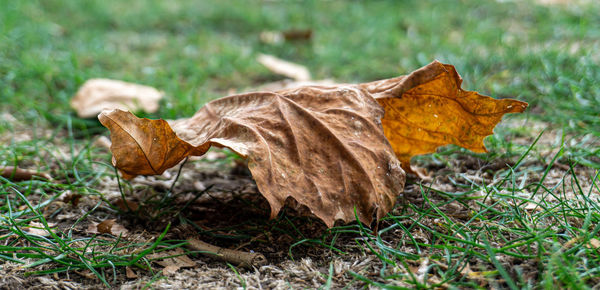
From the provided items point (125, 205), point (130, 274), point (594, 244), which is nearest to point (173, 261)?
point (130, 274)

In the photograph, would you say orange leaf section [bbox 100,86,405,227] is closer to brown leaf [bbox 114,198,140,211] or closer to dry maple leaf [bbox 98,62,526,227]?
dry maple leaf [bbox 98,62,526,227]

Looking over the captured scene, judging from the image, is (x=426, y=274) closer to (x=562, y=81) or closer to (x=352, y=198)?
(x=352, y=198)

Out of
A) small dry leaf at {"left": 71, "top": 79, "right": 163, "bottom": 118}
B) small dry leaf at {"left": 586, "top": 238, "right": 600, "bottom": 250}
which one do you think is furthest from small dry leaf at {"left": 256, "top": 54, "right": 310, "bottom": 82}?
small dry leaf at {"left": 586, "top": 238, "right": 600, "bottom": 250}

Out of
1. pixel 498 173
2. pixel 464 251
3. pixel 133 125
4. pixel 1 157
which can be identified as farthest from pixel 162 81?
pixel 464 251

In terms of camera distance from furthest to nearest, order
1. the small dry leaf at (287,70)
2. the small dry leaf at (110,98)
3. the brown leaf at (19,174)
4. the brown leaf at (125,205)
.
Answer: the small dry leaf at (287,70) < the small dry leaf at (110,98) < the brown leaf at (19,174) < the brown leaf at (125,205)

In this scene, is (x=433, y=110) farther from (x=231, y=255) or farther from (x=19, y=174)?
(x=19, y=174)

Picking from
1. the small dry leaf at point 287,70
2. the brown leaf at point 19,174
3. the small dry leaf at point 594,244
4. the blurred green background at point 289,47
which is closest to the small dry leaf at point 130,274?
the brown leaf at point 19,174

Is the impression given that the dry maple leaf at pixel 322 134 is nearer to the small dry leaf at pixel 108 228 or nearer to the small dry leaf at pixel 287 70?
the small dry leaf at pixel 108 228
